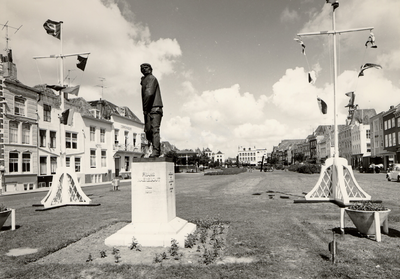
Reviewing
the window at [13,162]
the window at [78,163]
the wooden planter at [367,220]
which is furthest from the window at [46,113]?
the wooden planter at [367,220]

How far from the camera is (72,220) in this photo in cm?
1127

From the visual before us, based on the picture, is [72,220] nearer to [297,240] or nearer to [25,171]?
[297,240]

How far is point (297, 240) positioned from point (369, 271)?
228cm

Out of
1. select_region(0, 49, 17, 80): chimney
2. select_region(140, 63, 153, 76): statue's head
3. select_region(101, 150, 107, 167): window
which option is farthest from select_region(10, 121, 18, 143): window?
select_region(140, 63, 153, 76): statue's head

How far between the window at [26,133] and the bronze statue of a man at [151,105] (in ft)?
87.8

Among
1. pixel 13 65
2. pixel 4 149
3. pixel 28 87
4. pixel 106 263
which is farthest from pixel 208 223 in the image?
pixel 13 65

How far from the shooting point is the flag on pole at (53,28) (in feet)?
52.4

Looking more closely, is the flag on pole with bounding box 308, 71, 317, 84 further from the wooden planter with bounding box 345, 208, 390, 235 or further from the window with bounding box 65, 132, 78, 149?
the window with bounding box 65, 132, 78, 149

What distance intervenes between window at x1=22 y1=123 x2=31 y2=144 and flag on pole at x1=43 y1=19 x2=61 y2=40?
708 inches

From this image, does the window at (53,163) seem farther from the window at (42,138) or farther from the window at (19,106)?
the window at (19,106)

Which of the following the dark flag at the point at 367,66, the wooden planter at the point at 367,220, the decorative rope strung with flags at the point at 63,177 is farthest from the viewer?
the decorative rope strung with flags at the point at 63,177

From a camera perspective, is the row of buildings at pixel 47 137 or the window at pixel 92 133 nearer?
the row of buildings at pixel 47 137

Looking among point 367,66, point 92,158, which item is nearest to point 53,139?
point 92,158

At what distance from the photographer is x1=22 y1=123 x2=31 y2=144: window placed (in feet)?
101
